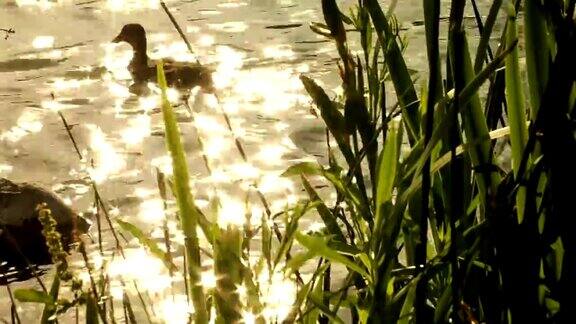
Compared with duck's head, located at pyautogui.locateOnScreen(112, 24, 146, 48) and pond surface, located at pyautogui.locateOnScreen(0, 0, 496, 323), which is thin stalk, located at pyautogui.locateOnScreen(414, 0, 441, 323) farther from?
duck's head, located at pyautogui.locateOnScreen(112, 24, 146, 48)

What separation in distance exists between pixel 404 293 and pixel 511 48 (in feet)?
0.93

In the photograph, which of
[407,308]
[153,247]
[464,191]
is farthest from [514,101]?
[153,247]

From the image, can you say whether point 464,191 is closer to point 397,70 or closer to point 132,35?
point 397,70

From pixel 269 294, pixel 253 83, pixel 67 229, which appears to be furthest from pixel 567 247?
pixel 253 83

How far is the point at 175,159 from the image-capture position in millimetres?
985

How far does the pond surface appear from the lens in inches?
171

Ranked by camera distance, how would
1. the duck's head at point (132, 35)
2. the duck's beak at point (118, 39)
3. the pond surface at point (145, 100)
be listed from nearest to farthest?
1. the pond surface at point (145, 100)
2. the duck's head at point (132, 35)
3. the duck's beak at point (118, 39)

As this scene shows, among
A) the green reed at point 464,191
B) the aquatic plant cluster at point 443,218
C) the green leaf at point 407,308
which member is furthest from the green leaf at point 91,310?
the green leaf at point 407,308

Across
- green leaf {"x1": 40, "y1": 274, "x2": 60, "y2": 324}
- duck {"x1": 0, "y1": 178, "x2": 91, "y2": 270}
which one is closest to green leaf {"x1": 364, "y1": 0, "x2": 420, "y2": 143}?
green leaf {"x1": 40, "y1": 274, "x2": 60, "y2": 324}

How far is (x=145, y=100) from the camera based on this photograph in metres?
6.30

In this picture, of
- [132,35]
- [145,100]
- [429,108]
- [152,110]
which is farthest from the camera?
[132,35]

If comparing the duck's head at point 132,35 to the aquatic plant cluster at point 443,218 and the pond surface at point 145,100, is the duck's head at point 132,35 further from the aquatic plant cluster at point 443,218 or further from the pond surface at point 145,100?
the aquatic plant cluster at point 443,218

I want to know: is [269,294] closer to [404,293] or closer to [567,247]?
[404,293]

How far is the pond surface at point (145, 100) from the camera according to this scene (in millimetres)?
4332
